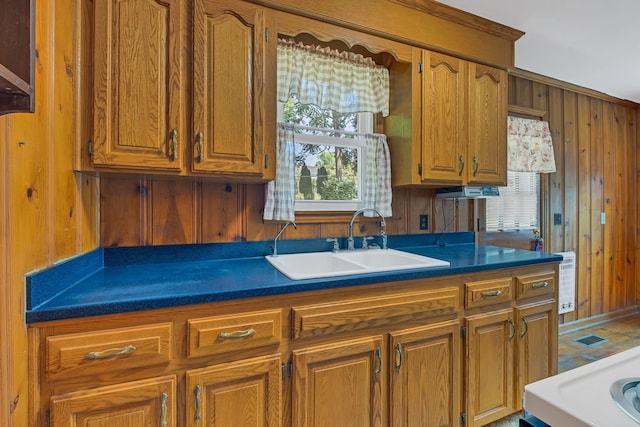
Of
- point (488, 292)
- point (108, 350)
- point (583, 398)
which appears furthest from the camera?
point (488, 292)

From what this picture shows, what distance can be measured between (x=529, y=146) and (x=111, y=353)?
3.28 m

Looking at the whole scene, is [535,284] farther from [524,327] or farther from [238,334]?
[238,334]

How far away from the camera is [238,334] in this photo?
47.4 inches

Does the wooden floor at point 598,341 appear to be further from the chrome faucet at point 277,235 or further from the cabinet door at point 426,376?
the chrome faucet at point 277,235

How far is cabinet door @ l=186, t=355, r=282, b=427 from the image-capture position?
1160 mm

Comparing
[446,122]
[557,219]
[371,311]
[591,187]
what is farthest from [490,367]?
[591,187]

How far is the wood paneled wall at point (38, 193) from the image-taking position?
87cm

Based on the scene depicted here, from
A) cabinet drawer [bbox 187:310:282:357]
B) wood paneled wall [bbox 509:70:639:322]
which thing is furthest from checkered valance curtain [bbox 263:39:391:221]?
wood paneled wall [bbox 509:70:639:322]

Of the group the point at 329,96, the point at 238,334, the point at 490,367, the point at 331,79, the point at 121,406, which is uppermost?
the point at 331,79

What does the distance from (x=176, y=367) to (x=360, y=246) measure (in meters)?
1.30

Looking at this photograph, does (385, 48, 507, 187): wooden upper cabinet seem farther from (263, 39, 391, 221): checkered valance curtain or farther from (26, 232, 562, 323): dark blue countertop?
(26, 232, 562, 323): dark blue countertop

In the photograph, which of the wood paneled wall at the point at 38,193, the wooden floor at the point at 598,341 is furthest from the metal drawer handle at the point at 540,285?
the wood paneled wall at the point at 38,193

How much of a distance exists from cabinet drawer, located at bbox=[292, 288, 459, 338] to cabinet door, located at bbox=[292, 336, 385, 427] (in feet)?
0.25

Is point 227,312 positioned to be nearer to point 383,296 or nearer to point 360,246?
point 383,296
